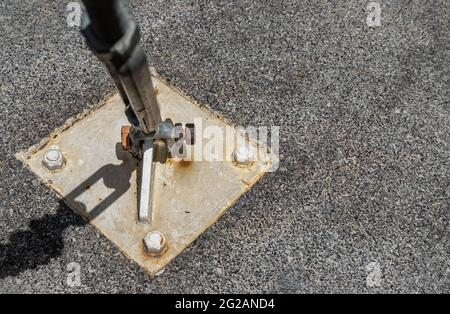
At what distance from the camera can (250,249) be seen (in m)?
2.30

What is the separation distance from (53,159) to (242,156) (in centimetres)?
88

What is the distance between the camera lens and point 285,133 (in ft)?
8.56

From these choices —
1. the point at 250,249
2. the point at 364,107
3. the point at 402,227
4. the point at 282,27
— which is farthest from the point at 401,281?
the point at 282,27

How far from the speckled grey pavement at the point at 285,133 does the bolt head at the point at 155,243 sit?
0.08 meters

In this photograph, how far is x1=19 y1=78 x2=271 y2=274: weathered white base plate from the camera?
7.63 feet

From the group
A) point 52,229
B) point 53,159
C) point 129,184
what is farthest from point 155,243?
point 53,159

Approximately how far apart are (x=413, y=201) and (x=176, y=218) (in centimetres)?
110

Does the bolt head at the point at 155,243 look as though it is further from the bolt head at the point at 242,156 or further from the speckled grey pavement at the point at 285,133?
the bolt head at the point at 242,156

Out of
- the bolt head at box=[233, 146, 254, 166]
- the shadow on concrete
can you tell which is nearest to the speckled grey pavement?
the shadow on concrete

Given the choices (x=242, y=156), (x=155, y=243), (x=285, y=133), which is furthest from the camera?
(x=285, y=133)

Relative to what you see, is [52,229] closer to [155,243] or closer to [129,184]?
[129,184]

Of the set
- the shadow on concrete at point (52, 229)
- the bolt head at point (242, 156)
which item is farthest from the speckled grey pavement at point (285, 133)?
the bolt head at point (242, 156)

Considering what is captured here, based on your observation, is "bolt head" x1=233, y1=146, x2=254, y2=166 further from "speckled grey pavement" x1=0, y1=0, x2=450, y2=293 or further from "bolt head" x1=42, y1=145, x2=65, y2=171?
"bolt head" x1=42, y1=145, x2=65, y2=171

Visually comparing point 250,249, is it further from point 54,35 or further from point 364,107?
point 54,35
